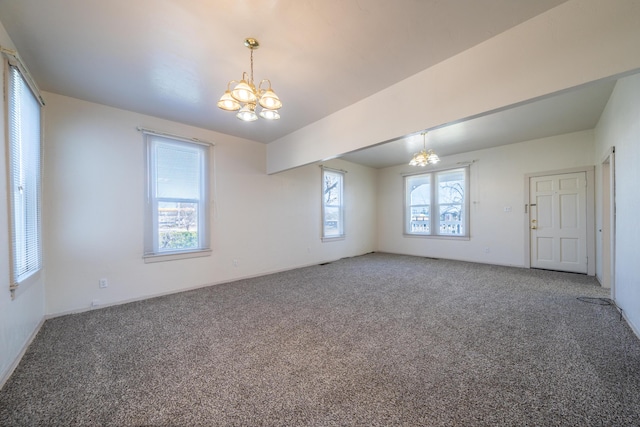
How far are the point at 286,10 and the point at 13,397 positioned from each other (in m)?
3.19

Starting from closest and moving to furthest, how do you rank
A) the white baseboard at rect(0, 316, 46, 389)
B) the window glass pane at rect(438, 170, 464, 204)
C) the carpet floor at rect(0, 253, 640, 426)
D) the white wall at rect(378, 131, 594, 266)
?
the carpet floor at rect(0, 253, 640, 426)
the white baseboard at rect(0, 316, 46, 389)
the white wall at rect(378, 131, 594, 266)
the window glass pane at rect(438, 170, 464, 204)

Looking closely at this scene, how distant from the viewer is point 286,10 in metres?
1.79

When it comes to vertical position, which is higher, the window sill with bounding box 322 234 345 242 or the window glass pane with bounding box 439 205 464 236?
the window glass pane with bounding box 439 205 464 236

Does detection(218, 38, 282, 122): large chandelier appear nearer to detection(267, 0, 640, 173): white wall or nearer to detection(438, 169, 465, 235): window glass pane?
detection(267, 0, 640, 173): white wall

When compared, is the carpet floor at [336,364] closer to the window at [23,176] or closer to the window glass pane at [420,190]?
the window at [23,176]

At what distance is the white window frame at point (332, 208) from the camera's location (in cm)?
604

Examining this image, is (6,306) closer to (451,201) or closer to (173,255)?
(173,255)

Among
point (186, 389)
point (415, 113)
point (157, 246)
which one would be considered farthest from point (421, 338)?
point (157, 246)

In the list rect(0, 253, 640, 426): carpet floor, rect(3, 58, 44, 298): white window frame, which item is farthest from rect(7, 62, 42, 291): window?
rect(0, 253, 640, 426): carpet floor

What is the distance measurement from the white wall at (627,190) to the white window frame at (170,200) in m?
5.22

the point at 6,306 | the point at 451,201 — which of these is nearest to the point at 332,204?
the point at 451,201

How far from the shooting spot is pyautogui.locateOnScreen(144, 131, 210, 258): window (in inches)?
142

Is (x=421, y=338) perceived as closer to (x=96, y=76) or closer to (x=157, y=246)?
(x=157, y=246)

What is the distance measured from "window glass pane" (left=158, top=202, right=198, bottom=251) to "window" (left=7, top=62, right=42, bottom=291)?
123 centimetres
